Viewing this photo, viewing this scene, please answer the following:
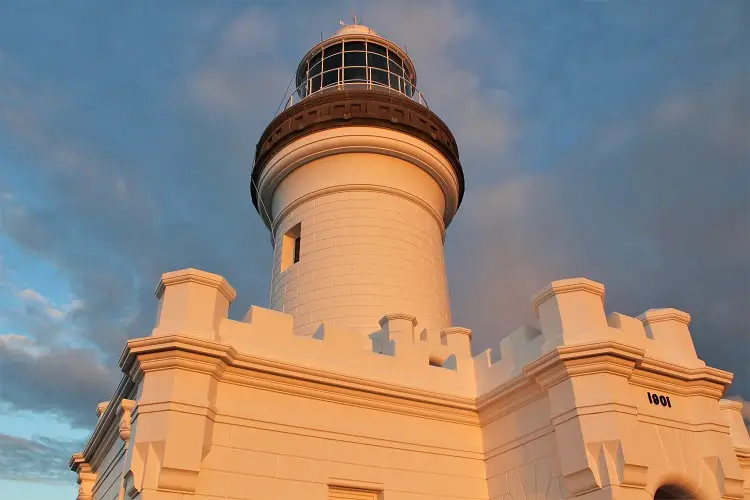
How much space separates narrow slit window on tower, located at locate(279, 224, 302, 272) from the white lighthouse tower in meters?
0.02

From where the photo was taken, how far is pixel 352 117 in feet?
45.4

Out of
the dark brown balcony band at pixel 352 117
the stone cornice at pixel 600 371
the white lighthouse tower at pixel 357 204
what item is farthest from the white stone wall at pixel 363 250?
the stone cornice at pixel 600 371

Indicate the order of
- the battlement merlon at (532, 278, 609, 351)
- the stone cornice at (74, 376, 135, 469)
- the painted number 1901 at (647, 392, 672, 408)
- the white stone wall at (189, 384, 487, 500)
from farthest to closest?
the stone cornice at (74, 376, 135, 469)
the painted number 1901 at (647, 392, 672, 408)
the battlement merlon at (532, 278, 609, 351)
the white stone wall at (189, 384, 487, 500)

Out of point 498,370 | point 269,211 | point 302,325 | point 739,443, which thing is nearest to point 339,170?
point 269,211

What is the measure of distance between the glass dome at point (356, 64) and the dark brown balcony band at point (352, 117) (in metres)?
1.49

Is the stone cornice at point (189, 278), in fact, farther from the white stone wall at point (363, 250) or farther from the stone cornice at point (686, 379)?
the stone cornice at point (686, 379)

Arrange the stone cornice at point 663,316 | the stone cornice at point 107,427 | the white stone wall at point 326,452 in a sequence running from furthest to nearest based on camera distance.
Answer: the stone cornice at point 663,316 → the stone cornice at point 107,427 → the white stone wall at point 326,452

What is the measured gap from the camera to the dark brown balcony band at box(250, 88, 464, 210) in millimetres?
13922

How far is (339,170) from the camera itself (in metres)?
13.9

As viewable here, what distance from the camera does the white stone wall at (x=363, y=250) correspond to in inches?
487

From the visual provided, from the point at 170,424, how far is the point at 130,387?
1.62 meters

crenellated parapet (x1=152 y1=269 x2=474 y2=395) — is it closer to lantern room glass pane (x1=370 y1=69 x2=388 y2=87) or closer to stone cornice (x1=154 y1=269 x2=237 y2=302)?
stone cornice (x1=154 y1=269 x2=237 y2=302)

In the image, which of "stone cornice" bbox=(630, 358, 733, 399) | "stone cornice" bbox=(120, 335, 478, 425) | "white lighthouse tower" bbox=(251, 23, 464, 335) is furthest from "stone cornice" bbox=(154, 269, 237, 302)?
"stone cornice" bbox=(630, 358, 733, 399)

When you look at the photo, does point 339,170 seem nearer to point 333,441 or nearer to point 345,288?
point 345,288
